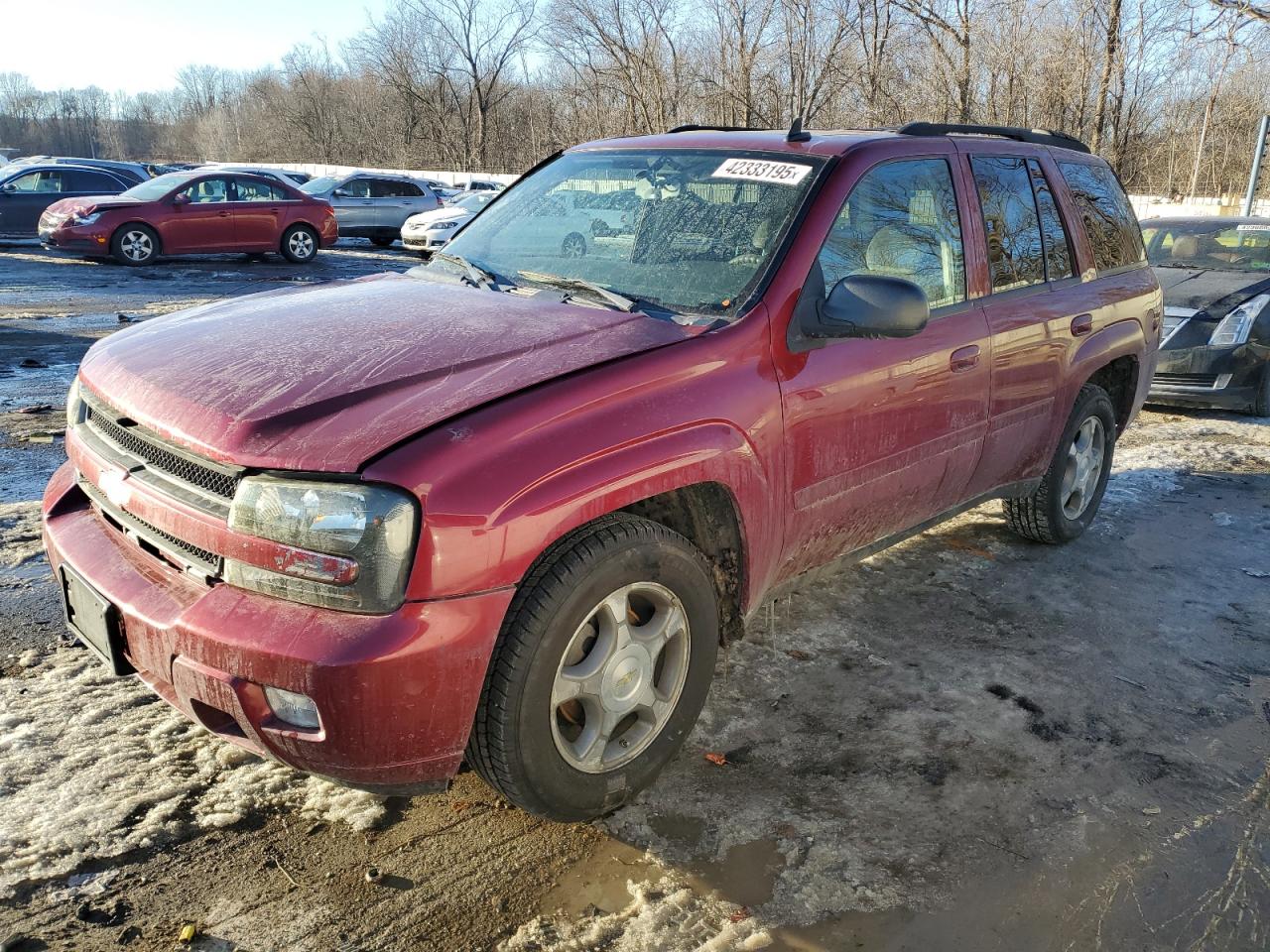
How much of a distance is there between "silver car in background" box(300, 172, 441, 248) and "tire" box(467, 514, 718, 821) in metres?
21.3

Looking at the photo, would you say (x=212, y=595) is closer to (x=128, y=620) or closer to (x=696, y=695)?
(x=128, y=620)

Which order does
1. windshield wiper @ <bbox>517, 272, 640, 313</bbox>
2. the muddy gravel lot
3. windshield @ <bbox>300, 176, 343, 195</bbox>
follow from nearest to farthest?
1. the muddy gravel lot
2. windshield wiper @ <bbox>517, 272, 640, 313</bbox>
3. windshield @ <bbox>300, 176, 343, 195</bbox>

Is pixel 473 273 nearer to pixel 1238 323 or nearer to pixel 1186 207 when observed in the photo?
pixel 1238 323

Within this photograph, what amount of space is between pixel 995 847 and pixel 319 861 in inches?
70.8

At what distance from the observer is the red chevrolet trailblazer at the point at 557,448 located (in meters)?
2.25

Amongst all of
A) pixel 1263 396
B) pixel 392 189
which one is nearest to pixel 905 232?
pixel 1263 396

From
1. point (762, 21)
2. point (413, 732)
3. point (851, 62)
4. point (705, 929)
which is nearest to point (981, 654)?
point (705, 929)

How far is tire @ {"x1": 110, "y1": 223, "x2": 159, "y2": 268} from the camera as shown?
16.2 metres

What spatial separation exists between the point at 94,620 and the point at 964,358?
2968 mm

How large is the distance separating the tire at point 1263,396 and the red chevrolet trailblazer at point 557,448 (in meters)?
5.02

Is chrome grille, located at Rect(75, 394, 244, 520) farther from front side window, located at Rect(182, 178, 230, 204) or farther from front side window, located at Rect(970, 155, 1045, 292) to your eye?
front side window, located at Rect(182, 178, 230, 204)

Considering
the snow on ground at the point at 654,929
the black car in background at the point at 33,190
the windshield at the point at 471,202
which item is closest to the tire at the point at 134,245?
the black car in background at the point at 33,190

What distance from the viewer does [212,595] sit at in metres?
2.34

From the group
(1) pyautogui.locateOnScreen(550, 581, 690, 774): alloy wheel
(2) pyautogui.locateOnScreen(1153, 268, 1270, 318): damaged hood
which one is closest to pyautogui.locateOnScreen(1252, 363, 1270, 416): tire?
(2) pyautogui.locateOnScreen(1153, 268, 1270, 318): damaged hood
